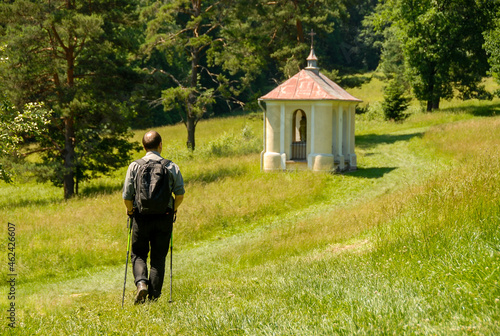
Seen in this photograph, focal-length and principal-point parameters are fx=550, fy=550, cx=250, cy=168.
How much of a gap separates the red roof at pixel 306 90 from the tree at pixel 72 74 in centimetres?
598

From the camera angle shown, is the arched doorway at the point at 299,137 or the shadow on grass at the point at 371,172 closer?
the shadow on grass at the point at 371,172

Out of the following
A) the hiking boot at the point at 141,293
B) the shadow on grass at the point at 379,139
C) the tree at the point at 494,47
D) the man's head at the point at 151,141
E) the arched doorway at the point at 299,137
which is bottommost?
the shadow on grass at the point at 379,139

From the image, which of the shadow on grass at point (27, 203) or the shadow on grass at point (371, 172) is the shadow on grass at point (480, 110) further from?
the shadow on grass at point (27, 203)

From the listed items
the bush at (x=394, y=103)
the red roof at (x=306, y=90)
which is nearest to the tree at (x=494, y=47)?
the bush at (x=394, y=103)

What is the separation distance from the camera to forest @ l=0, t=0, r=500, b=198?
19281mm

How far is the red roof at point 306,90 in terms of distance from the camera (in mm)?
20891

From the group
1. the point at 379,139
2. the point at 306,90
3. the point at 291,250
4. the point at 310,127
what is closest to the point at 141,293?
the point at 291,250

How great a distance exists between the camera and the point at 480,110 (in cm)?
3259

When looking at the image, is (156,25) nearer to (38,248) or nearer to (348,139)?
(348,139)

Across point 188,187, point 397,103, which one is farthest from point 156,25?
point 397,103

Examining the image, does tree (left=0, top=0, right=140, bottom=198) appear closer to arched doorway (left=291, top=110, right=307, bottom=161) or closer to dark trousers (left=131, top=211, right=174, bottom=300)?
arched doorway (left=291, top=110, right=307, bottom=161)

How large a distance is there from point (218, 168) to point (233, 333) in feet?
59.7

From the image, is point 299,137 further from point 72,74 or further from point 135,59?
point 72,74

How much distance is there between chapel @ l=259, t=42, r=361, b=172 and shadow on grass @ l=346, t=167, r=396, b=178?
57cm
